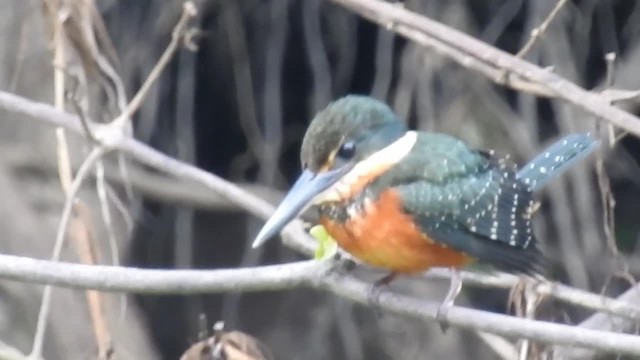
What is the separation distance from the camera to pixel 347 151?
1.99 meters

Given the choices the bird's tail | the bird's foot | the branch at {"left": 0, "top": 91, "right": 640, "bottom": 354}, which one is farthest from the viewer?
the bird's tail

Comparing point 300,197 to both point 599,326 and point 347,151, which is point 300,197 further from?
point 599,326

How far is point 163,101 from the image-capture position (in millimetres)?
3023

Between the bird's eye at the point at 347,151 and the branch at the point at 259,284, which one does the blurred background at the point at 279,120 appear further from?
the branch at the point at 259,284

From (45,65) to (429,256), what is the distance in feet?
3.88

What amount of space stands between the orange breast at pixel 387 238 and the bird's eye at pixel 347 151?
7 centimetres

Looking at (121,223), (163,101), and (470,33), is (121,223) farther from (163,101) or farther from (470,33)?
(470,33)

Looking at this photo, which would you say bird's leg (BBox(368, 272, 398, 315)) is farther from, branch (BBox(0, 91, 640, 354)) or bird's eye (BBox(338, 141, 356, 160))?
bird's eye (BBox(338, 141, 356, 160))

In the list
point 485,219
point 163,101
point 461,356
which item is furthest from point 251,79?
point 485,219

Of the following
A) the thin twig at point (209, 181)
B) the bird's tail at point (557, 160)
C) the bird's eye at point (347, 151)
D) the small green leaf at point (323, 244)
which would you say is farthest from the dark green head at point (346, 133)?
the bird's tail at point (557, 160)

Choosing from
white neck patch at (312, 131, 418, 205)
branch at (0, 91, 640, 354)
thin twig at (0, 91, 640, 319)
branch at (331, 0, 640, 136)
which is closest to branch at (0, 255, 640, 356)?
branch at (0, 91, 640, 354)

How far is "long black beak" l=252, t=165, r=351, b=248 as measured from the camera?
195cm

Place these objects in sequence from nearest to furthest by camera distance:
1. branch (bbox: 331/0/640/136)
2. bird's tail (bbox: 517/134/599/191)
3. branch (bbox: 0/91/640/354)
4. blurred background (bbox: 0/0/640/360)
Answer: branch (bbox: 0/91/640/354) → branch (bbox: 331/0/640/136) → bird's tail (bbox: 517/134/599/191) → blurred background (bbox: 0/0/640/360)

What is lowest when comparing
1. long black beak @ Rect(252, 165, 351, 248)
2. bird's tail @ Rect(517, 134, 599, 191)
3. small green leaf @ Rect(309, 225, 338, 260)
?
small green leaf @ Rect(309, 225, 338, 260)
